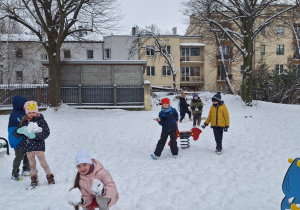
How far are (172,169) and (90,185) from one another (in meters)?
3.00

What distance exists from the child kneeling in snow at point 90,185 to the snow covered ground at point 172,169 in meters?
0.86

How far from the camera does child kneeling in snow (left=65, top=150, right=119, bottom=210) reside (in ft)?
10.5

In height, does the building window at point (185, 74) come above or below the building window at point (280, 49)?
below

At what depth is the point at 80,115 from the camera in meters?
16.1

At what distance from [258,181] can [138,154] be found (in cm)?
357

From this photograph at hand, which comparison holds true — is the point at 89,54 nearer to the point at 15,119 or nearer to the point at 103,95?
A: the point at 103,95

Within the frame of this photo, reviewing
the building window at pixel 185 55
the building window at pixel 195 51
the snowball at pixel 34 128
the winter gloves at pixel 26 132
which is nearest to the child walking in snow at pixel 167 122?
the snowball at pixel 34 128

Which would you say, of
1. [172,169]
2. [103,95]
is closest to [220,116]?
[172,169]

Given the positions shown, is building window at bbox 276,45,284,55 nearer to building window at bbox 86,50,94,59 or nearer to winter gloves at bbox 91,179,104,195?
building window at bbox 86,50,94,59

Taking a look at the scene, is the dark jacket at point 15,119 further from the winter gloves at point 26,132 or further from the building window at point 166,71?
the building window at point 166,71

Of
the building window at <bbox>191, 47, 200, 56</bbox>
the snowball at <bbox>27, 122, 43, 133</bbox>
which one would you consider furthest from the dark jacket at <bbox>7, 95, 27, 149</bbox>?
the building window at <bbox>191, 47, 200, 56</bbox>

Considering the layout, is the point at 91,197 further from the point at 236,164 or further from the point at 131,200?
the point at 236,164

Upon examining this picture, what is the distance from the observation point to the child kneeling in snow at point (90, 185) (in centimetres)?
319

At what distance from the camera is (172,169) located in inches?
241
